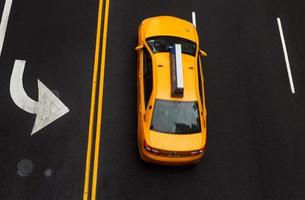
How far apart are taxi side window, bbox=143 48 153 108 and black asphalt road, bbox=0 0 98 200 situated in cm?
208

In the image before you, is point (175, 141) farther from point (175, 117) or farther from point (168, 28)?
point (168, 28)

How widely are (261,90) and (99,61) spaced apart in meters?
5.79

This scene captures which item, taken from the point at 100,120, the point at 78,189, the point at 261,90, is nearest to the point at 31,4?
the point at 100,120

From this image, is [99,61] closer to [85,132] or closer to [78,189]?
[85,132]

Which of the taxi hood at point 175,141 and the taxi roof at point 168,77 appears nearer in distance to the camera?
the taxi hood at point 175,141

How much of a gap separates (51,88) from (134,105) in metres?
2.75

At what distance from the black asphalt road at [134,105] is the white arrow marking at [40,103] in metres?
0.18

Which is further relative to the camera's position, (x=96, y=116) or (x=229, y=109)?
(x=229, y=109)

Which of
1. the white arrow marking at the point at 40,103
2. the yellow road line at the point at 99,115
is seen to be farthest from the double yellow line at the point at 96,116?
the white arrow marking at the point at 40,103

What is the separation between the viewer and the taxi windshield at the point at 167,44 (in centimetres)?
1014

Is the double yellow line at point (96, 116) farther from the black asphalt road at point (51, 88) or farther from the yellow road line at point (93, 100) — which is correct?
the black asphalt road at point (51, 88)

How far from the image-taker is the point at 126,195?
9.27 m

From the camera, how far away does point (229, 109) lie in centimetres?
1122

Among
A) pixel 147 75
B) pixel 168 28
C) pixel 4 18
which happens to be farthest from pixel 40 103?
pixel 168 28
